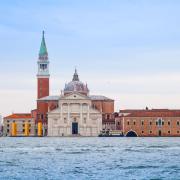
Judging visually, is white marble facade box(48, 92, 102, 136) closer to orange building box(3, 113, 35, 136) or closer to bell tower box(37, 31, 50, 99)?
orange building box(3, 113, 35, 136)

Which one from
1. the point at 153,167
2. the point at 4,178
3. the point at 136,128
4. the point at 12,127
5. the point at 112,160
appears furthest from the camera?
the point at 12,127

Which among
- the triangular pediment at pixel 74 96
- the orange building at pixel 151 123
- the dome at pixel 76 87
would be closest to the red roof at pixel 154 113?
the orange building at pixel 151 123

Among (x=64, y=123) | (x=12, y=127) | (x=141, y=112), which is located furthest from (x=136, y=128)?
(x=12, y=127)

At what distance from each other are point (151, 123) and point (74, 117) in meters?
15.3

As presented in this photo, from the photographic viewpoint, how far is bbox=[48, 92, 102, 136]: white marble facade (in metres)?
154

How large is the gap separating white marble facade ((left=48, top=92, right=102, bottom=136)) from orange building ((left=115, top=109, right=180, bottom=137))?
5.94 metres

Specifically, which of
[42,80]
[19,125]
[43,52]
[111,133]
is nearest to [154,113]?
[111,133]

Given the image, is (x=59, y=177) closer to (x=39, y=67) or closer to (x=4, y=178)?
(x=4, y=178)

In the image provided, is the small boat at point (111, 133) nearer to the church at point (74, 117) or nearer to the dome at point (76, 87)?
the church at point (74, 117)

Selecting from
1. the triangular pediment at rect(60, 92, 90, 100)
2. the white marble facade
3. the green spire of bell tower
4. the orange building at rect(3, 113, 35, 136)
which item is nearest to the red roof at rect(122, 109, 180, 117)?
the white marble facade

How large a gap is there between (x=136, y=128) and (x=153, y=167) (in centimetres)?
10605

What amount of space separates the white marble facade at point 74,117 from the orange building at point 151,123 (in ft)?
19.5

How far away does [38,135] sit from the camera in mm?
156875

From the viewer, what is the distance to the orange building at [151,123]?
151 m
